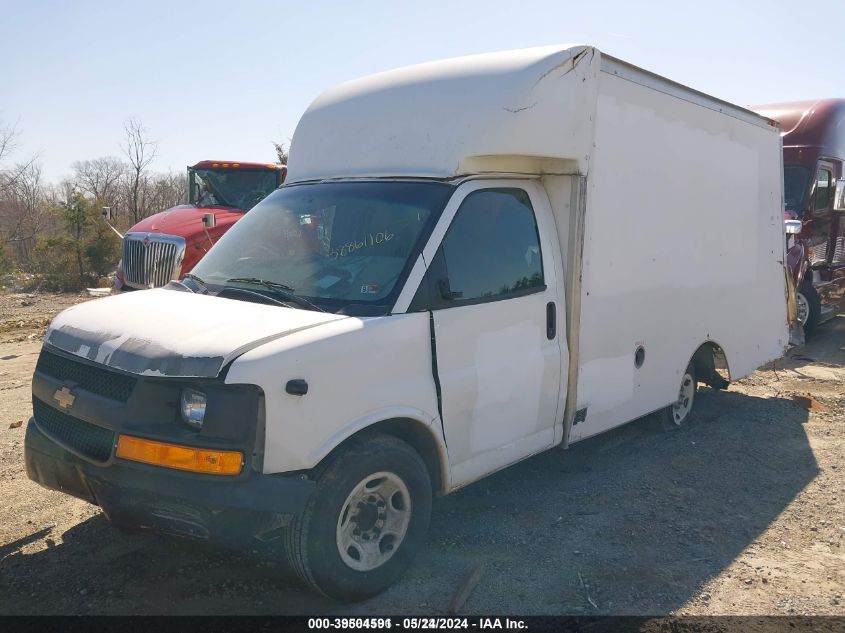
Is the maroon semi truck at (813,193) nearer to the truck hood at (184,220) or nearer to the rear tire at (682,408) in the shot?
the rear tire at (682,408)

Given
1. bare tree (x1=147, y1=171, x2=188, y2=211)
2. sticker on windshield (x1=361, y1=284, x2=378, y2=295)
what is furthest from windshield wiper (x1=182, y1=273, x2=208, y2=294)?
bare tree (x1=147, y1=171, x2=188, y2=211)

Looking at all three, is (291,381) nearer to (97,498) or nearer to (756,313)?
(97,498)

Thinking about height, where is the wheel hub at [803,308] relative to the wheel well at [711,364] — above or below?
above

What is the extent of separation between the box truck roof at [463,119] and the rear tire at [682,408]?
8.99ft

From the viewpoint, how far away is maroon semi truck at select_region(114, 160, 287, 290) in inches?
409

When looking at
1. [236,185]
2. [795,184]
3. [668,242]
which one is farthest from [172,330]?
[795,184]

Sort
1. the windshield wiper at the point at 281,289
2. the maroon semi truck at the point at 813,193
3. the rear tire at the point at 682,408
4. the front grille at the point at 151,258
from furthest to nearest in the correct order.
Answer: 1. the maroon semi truck at the point at 813,193
2. the front grille at the point at 151,258
3. the rear tire at the point at 682,408
4. the windshield wiper at the point at 281,289

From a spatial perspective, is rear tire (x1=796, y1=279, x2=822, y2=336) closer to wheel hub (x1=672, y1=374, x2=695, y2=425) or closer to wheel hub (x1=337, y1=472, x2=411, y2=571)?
wheel hub (x1=672, y1=374, x2=695, y2=425)

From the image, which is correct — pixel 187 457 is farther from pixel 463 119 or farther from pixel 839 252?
pixel 839 252

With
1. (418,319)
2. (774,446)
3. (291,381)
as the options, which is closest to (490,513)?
(418,319)

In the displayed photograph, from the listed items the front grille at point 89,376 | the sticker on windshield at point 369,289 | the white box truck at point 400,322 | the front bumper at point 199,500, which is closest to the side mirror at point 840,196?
the white box truck at point 400,322

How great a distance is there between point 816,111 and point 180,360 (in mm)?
11545

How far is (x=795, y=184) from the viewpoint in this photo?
1134 centimetres

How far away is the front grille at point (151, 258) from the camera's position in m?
10.3
